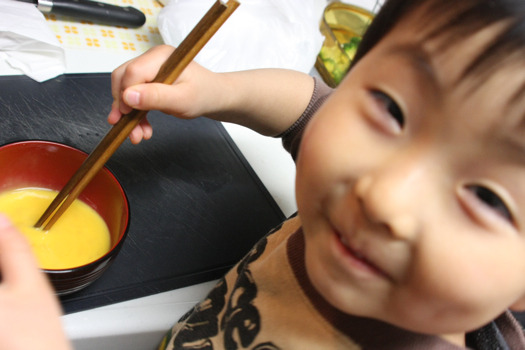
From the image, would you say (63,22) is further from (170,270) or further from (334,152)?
(334,152)

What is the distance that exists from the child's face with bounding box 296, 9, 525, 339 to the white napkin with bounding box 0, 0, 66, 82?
54 centimetres

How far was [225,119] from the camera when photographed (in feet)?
2.14

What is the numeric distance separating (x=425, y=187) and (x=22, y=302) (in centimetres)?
27

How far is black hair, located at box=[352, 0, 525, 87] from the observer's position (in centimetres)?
25

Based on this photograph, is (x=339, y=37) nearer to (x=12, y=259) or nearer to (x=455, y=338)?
(x=455, y=338)

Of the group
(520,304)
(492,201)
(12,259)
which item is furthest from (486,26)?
(12,259)

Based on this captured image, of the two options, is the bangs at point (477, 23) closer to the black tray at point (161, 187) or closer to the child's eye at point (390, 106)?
the child's eye at point (390, 106)

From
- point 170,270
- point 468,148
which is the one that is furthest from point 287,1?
point 468,148

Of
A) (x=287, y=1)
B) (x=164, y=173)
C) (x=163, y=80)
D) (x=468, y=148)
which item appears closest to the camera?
(x=468, y=148)

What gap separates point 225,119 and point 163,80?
0.20 meters

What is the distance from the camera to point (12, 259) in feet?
0.93

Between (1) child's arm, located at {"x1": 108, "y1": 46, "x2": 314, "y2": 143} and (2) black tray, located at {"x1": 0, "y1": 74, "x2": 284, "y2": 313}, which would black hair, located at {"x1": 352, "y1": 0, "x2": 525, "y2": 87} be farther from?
(2) black tray, located at {"x1": 0, "y1": 74, "x2": 284, "y2": 313}

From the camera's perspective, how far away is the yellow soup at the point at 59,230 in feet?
1.58

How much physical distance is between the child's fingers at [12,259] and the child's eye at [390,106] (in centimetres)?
26
